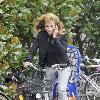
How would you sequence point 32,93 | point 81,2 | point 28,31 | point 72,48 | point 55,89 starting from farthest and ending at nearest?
1. point 81,2
2. point 28,31
3. point 72,48
4. point 55,89
5. point 32,93

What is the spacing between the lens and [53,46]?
22.8ft

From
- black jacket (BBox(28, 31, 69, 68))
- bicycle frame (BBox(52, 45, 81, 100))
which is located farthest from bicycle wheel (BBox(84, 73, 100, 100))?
black jacket (BBox(28, 31, 69, 68))

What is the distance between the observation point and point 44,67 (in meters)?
7.25

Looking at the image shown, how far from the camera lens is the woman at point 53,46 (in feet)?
22.2

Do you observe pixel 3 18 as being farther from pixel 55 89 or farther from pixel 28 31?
pixel 55 89

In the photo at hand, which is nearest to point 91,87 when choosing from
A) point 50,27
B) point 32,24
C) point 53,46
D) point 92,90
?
point 92,90

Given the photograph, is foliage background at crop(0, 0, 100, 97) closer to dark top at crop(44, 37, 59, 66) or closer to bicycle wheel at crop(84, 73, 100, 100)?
dark top at crop(44, 37, 59, 66)

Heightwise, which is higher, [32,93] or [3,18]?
[3,18]

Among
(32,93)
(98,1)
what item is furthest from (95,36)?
(32,93)

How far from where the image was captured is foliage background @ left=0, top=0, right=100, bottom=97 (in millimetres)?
7570

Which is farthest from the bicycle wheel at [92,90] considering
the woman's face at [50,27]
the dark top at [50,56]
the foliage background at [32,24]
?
the woman's face at [50,27]

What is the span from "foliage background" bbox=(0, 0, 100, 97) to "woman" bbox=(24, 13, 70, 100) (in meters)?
0.58

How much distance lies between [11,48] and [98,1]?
332 cm

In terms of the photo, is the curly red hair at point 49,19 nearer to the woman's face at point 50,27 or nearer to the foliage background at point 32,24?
the woman's face at point 50,27
